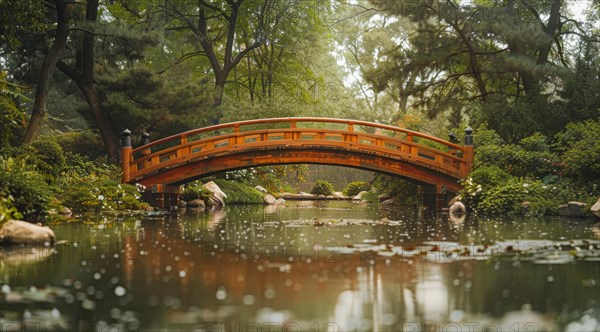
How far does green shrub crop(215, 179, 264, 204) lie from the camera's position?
26422mm

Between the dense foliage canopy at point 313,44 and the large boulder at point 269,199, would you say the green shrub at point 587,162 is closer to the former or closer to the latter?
the dense foliage canopy at point 313,44

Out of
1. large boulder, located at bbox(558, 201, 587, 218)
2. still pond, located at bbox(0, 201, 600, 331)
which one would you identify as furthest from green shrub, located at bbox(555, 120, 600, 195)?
still pond, located at bbox(0, 201, 600, 331)

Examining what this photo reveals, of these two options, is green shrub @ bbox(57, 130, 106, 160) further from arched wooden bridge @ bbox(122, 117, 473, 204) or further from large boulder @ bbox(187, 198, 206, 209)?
arched wooden bridge @ bbox(122, 117, 473, 204)

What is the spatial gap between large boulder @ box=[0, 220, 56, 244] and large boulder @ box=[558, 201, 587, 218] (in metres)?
11.6

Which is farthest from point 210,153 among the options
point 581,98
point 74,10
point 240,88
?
point 240,88

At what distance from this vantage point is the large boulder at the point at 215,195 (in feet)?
77.7

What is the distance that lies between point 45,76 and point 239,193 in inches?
350

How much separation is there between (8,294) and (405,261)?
4385mm

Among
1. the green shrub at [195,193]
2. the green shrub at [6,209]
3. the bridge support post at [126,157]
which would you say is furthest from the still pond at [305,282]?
the green shrub at [195,193]

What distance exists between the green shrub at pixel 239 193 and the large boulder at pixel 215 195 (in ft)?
3.21

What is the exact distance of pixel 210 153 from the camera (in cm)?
2019

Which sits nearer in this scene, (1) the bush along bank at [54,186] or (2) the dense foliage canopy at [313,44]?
(1) the bush along bank at [54,186]

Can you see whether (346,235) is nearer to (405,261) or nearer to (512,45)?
(405,261)

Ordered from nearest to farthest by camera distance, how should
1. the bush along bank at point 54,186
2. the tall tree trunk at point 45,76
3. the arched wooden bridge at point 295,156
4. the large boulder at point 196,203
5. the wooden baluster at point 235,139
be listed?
the bush along bank at point 54,186 → the tall tree trunk at point 45,76 → the arched wooden bridge at point 295,156 → the wooden baluster at point 235,139 → the large boulder at point 196,203
